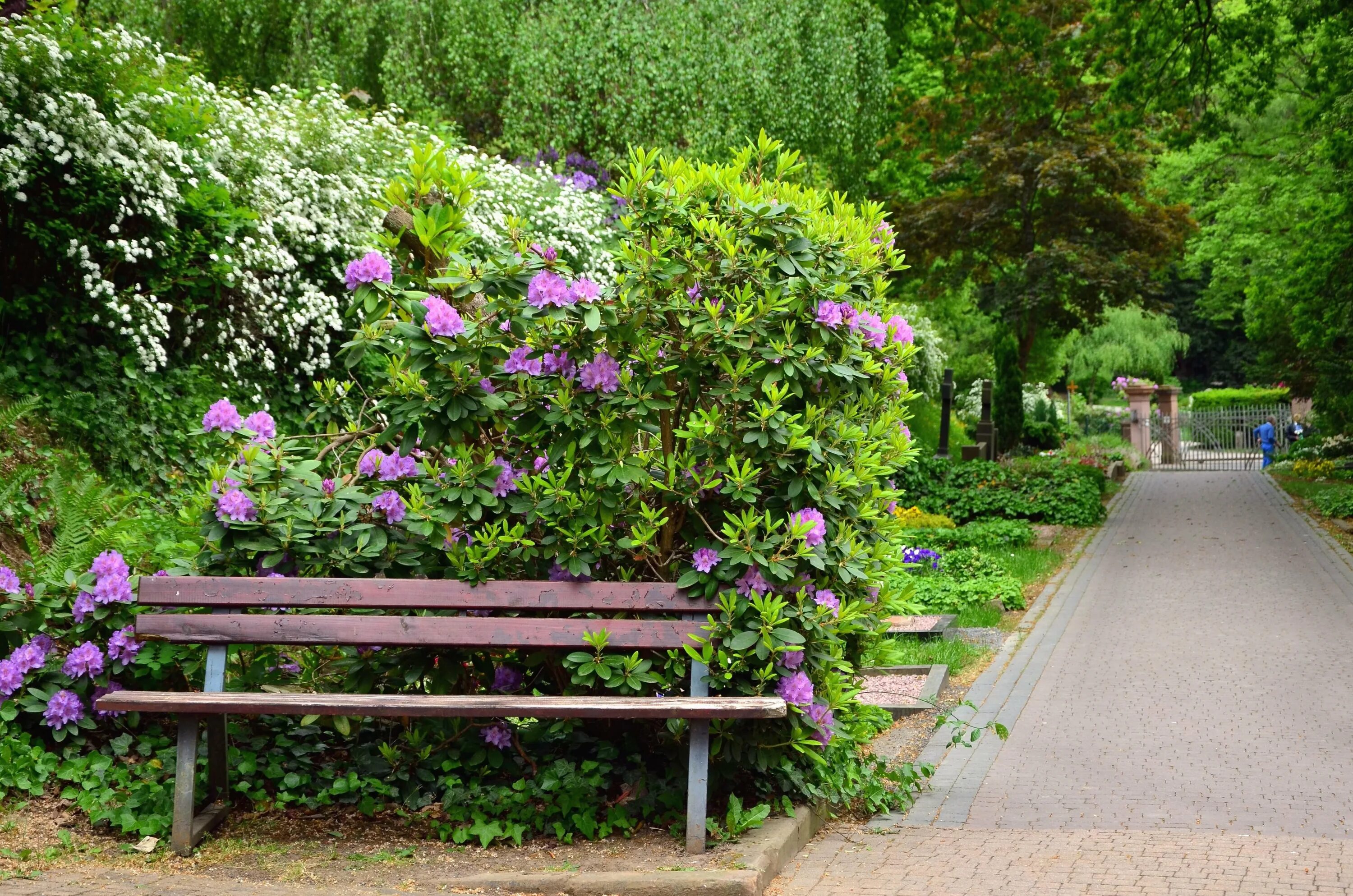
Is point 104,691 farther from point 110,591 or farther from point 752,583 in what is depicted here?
point 752,583

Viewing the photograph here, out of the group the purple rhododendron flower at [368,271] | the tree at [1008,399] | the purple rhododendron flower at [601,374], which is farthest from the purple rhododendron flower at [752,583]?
the tree at [1008,399]

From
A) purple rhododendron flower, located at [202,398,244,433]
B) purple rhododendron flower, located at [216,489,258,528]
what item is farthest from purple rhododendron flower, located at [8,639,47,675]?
purple rhododendron flower, located at [202,398,244,433]

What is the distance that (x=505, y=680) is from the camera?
500cm

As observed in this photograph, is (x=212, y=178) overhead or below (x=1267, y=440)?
overhead

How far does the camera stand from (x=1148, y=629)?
34.9ft

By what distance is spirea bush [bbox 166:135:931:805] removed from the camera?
465 centimetres

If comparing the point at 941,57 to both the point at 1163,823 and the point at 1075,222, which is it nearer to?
the point at 1075,222

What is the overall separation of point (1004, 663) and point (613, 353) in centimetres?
546

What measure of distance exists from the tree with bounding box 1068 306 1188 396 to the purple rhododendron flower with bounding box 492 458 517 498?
4691 cm

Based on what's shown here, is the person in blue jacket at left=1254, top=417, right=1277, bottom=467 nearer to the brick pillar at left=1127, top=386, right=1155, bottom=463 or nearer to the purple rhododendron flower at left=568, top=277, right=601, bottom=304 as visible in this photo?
the brick pillar at left=1127, top=386, right=1155, bottom=463

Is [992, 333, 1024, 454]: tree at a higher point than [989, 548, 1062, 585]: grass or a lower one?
higher

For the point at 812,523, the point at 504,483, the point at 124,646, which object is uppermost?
the point at 504,483

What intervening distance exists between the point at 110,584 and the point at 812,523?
2.78m

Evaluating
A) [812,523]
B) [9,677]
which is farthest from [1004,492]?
[9,677]
